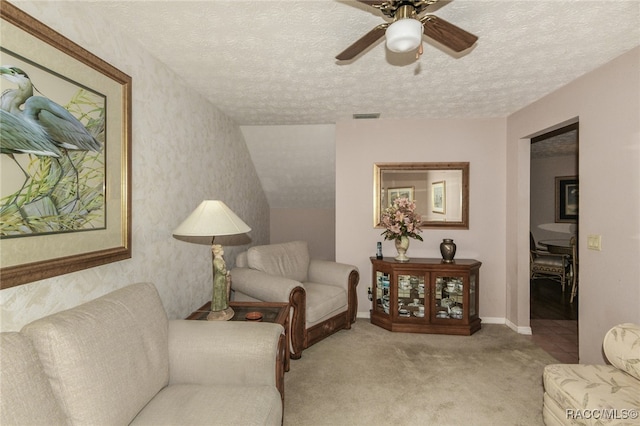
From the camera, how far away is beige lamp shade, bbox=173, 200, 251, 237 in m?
2.16

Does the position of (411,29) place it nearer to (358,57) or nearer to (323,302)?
(358,57)

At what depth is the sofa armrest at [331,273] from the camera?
12.6 ft

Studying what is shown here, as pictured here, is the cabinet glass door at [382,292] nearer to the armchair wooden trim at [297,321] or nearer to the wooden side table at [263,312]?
the armchair wooden trim at [297,321]

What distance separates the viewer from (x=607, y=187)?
2469mm

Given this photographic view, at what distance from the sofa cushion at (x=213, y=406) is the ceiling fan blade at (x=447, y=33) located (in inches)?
76.8

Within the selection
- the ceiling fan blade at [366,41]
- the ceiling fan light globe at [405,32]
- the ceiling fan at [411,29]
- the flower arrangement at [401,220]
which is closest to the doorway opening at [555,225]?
the flower arrangement at [401,220]

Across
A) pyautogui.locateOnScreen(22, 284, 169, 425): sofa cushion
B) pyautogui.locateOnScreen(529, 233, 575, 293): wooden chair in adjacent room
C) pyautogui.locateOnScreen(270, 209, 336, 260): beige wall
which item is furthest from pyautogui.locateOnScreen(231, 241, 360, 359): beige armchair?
pyautogui.locateOnScreen(529, 233, 575, 293): wooden chair in adjacent room

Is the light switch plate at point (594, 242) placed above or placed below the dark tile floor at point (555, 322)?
above

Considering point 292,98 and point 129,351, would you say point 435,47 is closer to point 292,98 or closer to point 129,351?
point 292,98

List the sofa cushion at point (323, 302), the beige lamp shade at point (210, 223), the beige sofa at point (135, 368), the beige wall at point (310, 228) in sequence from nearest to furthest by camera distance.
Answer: the beige sofa at point (135, 368) < the beige lamp shade at point (210, 223) < the sofa cushion at point (323, 302) < the beige wall at point (310, 228)

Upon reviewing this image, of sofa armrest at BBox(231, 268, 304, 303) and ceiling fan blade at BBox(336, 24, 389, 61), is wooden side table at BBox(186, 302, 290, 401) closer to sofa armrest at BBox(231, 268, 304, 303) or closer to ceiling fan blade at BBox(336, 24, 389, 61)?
sofa armrest at BBox(231, 268, 304, 303)

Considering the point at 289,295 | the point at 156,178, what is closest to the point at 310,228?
the point at 289,295

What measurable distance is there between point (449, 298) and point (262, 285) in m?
2.17

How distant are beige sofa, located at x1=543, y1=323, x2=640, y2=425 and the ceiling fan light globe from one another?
203cm
